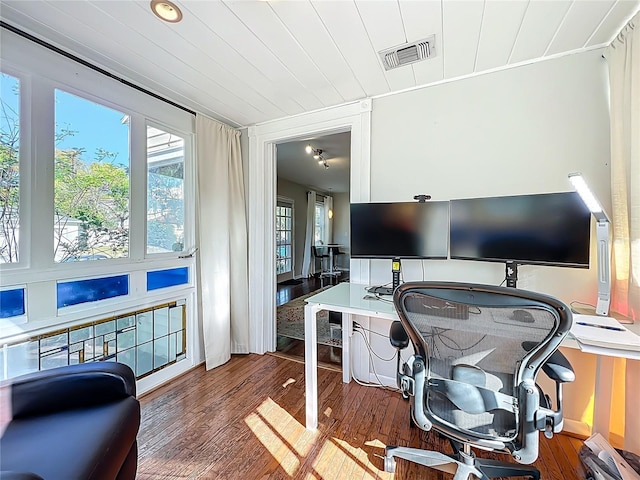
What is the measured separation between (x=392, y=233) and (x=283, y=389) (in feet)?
4.98

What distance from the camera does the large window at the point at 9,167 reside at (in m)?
1.43

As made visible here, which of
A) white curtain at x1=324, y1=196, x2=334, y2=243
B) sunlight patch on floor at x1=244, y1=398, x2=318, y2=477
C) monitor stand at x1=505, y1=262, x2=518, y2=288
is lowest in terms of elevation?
sunlight patch on floor at x1=244, y1=398, x2=318, y2=477

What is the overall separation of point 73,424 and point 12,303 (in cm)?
90

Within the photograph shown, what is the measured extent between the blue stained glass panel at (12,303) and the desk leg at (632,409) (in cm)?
325

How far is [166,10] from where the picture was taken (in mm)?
1322

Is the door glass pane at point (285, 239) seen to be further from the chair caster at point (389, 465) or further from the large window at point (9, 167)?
the chair caster at point (389, 465)

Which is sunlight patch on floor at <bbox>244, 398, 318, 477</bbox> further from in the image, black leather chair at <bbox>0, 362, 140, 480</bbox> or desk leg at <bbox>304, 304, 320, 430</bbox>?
black leather chair at <bbox>0, 362, 140, 480</bbox>

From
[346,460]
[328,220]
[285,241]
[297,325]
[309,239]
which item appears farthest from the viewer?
[328,220]

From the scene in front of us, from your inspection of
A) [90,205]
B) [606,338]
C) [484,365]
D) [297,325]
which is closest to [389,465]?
[484,365]

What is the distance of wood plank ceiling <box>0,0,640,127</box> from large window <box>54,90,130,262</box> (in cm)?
36

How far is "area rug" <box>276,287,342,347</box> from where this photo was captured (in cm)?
314

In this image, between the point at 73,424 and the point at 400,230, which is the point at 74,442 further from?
the point at 400,230

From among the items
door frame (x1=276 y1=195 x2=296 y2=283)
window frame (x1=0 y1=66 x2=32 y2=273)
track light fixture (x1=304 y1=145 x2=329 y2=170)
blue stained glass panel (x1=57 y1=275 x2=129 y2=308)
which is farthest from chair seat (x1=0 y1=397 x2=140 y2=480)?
door frame (x1=276 y1=195 x2=296 y2=283)

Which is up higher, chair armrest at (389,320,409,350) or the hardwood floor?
chair armrest at (389,320,409,350)
